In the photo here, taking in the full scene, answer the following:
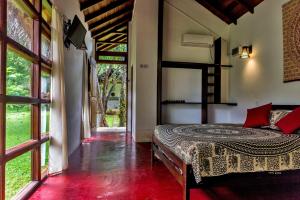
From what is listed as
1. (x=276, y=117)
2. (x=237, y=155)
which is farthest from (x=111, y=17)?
(x=237, y=155)

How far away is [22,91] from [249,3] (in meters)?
4.99

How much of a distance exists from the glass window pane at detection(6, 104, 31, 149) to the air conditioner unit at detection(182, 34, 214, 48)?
14.6ft

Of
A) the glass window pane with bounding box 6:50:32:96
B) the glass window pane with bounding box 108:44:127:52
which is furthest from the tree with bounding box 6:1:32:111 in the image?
the glass window pane with bounding box 108:44:127:52

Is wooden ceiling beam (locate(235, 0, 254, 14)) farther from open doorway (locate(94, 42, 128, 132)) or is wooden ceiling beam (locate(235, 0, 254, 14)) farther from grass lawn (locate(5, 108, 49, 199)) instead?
open doorway (locate(94, 42, 128, 132))

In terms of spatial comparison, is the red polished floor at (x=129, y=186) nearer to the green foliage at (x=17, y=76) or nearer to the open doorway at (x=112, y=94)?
the green foliage at (x=17, y=76)

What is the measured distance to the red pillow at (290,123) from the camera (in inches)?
109

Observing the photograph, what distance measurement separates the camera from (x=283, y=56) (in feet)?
13.2

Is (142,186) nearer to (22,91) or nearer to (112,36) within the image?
(22,91)

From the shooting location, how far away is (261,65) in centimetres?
473

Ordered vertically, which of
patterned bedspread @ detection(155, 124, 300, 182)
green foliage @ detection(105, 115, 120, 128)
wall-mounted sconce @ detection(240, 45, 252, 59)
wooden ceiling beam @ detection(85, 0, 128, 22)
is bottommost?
green foliage @ detection(105, 115, 120, 128)

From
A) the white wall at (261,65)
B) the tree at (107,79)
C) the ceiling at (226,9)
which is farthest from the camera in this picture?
the tree at (107,79)

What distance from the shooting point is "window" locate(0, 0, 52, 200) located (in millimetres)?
1870

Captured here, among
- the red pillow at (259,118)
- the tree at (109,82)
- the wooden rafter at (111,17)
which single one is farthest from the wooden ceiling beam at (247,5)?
the tree at (109,82)

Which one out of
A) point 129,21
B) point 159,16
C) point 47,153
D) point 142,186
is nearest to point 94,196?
point 142,186
